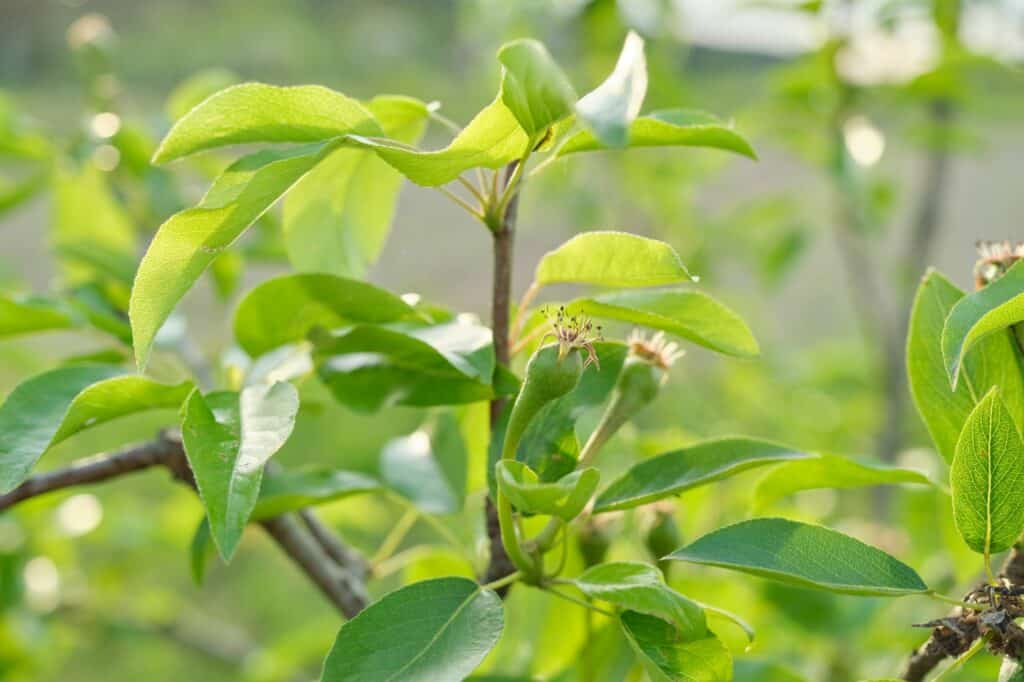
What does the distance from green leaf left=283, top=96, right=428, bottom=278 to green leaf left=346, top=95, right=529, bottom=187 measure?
9cm

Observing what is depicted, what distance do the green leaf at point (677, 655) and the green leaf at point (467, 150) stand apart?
15 cm

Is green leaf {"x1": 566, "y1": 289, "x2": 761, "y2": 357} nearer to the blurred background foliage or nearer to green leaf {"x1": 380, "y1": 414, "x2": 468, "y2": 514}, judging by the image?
the blurred background foliage

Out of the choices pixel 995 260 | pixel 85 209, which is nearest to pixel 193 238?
pixel 995 260

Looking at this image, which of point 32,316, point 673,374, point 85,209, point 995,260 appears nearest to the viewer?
point 995,260

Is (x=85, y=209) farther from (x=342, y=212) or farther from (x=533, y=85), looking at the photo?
(x=533, y=85)

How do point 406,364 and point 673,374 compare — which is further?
point 673,374

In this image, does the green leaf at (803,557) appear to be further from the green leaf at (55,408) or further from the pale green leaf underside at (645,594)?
the green leaf at (55,408)

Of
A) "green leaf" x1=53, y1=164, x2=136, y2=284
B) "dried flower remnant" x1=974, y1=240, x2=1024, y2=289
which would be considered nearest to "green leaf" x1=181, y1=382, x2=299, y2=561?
"dried flower remnant" x1=974, y1=240, x2=1024, y2=289

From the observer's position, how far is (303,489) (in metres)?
0.42

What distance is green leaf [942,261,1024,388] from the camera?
303mm

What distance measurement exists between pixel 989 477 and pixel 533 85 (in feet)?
0.58

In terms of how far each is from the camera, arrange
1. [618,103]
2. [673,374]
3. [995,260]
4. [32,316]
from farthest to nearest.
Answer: [673,374] → [32,316] → [995,260] → [618,103]

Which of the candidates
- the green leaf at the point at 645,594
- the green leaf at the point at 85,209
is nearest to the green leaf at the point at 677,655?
the green leaf at the point at 645,594

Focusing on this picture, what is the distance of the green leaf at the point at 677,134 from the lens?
346 millimetres
